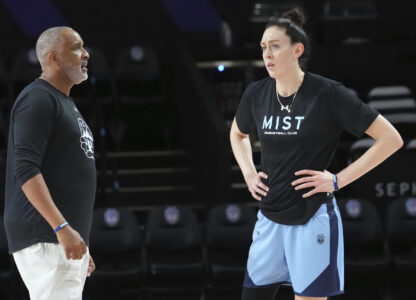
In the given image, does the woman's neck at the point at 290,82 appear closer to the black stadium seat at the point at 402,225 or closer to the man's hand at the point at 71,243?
the man's hand at the point at 71,243

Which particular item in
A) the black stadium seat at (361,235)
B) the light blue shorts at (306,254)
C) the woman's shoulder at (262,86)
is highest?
the woman's shoulder at (262,86)

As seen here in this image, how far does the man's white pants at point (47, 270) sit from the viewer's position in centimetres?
345

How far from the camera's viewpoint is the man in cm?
332

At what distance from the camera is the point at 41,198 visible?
3.28m

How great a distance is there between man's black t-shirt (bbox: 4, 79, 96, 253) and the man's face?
0.10 m

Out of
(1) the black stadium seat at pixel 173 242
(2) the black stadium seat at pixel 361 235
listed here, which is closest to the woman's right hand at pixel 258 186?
(1) the black stadium seat at pixel 173 242

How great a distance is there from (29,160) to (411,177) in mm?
5104

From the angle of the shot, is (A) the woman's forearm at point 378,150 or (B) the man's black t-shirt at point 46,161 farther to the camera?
(A) the woman's forearm at point 378,150

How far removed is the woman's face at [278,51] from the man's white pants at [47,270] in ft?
4.09

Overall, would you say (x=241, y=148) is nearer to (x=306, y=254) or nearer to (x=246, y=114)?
(x=246, y=114)

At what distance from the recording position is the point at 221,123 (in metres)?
7.66

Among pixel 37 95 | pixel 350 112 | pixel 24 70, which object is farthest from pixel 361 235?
pixel 37 95

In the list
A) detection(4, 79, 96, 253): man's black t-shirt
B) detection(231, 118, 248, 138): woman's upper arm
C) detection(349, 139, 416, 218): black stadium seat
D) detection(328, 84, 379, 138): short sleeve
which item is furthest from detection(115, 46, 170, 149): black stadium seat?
detection(4, 79, 96, 253): man's black t-shirt

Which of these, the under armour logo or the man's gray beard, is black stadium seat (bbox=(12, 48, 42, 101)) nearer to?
the man's gray beard
